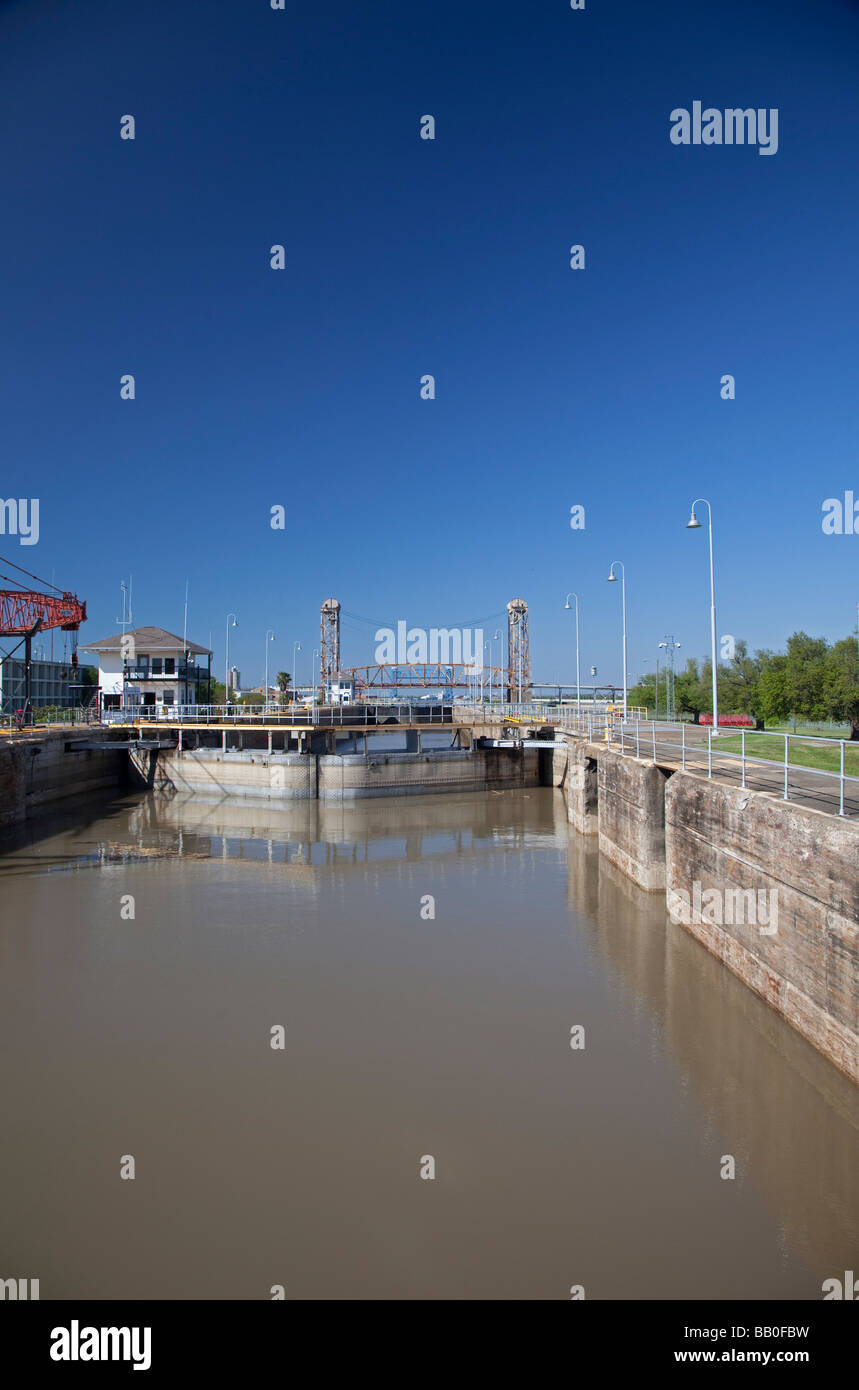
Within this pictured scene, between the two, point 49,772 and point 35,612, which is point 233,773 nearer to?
point 49,772

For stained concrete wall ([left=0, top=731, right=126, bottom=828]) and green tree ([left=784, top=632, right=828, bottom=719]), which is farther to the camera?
green tree ([left=784, top=632, right=828, bottom=719])

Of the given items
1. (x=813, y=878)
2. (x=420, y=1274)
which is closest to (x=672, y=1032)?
(x=813, y=878)

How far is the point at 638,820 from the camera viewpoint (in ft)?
58.4

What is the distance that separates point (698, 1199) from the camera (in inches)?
279

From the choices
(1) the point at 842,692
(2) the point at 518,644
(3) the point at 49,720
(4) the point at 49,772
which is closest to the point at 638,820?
(1) the point at 842,692

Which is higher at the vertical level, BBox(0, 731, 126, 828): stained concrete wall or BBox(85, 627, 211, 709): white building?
BBox(85, 627, 211, 709): white building

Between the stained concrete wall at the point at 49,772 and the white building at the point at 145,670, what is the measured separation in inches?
325

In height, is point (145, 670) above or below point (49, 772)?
above

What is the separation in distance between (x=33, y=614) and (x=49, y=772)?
1061 cm

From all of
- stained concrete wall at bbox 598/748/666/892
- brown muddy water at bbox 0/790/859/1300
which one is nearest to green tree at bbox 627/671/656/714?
stained concrete wall at bbox 598/748/666/892

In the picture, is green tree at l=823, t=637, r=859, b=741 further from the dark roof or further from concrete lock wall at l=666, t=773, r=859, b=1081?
the dark roof

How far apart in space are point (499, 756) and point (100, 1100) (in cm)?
3111

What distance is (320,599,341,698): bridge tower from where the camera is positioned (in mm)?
98188

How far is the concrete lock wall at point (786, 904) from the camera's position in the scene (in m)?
8.42
